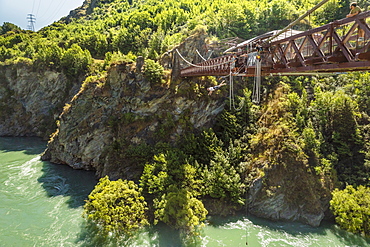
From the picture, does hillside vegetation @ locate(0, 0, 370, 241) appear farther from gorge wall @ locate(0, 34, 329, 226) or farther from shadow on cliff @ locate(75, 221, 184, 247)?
shadow on cliff @ locate(75, 221, 184, 247)

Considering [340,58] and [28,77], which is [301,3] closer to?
[340,58]

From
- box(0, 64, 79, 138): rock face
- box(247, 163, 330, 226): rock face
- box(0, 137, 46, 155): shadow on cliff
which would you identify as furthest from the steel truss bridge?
box(0, 64, 79, 138): rock face

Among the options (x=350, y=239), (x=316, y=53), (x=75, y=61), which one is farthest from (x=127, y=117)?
(x=350, y=239)

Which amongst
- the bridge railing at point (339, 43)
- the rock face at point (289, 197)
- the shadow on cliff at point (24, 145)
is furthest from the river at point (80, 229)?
the bridge railing at point (339, 43)

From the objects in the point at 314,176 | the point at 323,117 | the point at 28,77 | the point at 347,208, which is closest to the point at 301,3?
the point at 323,117

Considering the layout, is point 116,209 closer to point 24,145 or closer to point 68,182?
point 68,182
